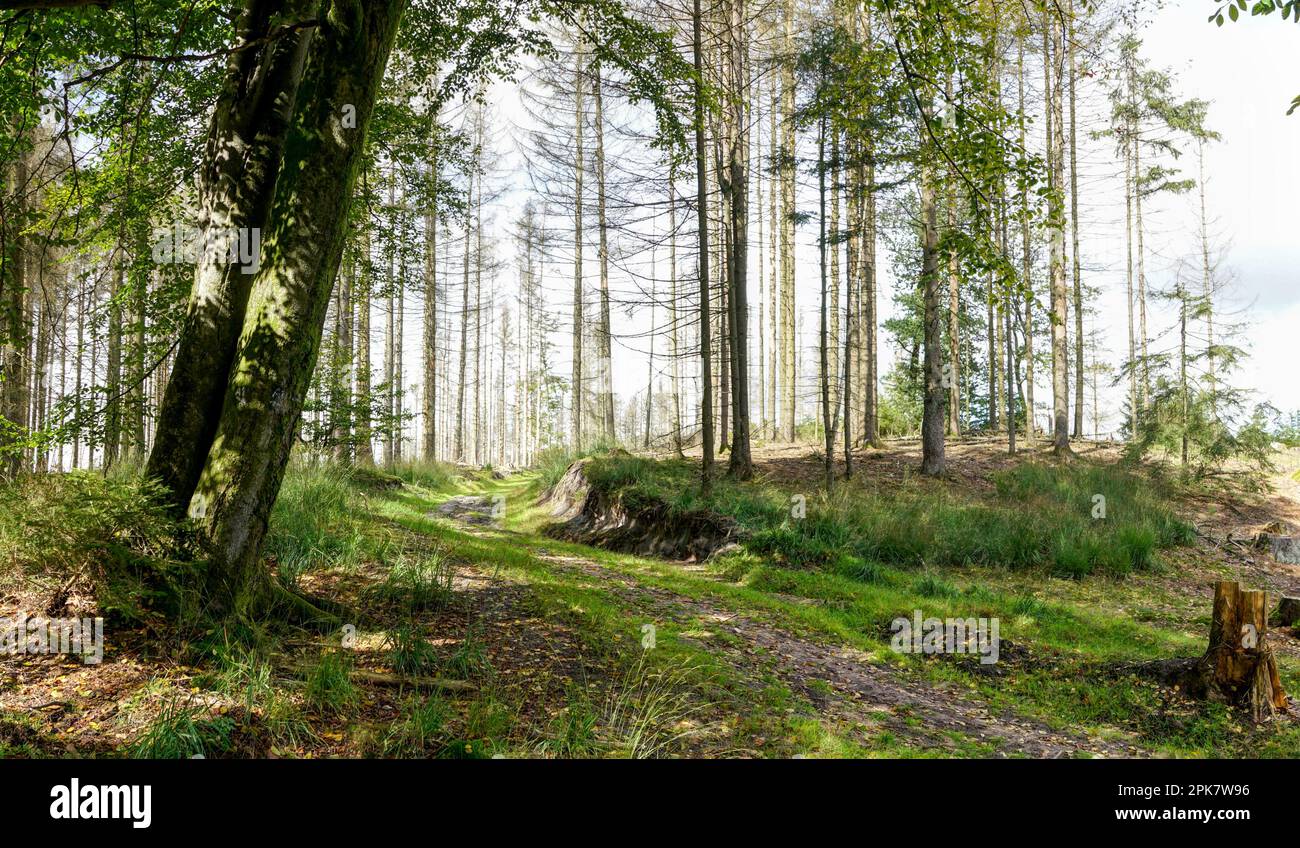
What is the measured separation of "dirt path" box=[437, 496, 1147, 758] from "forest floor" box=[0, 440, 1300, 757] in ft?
0.09

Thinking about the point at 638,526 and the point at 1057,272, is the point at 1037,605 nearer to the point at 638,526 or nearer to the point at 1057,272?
the point at 638,526

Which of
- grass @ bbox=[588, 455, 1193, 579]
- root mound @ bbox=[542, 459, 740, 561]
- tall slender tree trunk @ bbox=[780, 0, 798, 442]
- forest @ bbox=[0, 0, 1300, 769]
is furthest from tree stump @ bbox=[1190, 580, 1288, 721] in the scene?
tall slender tree trunk @ bbox=[780, 0, 798, 442]

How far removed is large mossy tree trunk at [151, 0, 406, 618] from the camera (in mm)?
4160

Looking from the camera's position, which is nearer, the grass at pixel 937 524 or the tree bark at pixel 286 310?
the tree bark at pixel 286 310

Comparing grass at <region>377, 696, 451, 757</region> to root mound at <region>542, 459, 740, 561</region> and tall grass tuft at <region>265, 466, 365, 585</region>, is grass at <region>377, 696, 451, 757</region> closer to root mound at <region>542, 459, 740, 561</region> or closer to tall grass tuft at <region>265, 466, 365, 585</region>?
tall grass tuft at <region>265, 466, 365, 585</region>

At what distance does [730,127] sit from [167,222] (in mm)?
9736

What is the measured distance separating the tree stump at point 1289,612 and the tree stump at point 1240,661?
2.98 meters

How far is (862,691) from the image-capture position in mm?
5141

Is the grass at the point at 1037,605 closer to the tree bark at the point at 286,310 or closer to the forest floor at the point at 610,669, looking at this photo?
the forest floor at the point at 610,669

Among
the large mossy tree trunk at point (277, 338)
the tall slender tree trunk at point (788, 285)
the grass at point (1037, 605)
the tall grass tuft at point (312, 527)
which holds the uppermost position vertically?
the tall slender tree trunk at point (788, 285)

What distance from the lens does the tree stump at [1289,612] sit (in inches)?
291

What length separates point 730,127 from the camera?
13000 millimetres
